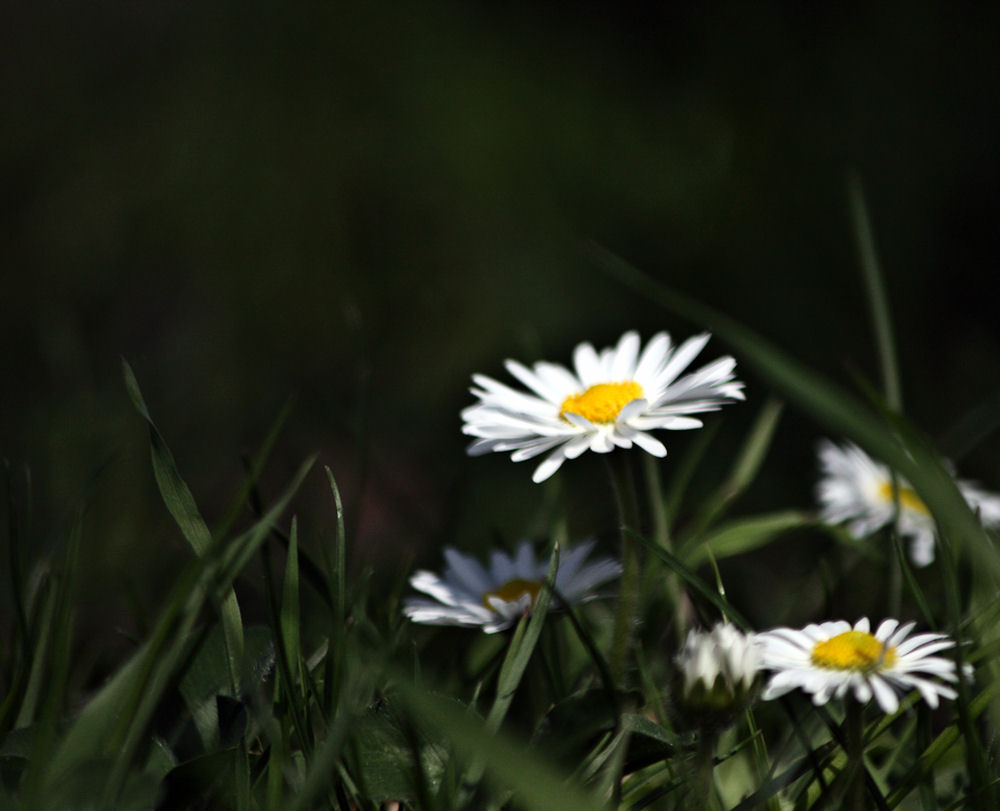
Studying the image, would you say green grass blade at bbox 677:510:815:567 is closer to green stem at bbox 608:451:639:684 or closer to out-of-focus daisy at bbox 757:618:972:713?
green stem at bbox 608:451:639:684

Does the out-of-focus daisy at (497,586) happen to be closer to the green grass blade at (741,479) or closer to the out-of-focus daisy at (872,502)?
the green grass blade at (741,479)

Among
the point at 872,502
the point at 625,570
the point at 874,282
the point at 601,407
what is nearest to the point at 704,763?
the point at 625,570

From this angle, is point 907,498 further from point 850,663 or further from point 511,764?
point 511,764

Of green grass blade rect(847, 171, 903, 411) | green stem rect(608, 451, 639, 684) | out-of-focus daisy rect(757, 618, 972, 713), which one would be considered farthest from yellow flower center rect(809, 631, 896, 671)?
green grass blade rect(847, 171, 903, 411)

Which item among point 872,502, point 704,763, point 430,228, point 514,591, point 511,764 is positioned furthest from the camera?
point 430,228

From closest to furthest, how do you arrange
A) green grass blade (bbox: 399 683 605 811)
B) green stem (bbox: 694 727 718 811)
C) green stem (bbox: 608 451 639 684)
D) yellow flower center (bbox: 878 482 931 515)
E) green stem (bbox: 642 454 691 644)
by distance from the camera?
green grass blade (bbox: 399 683 605 811), green stem (bbox: 694 727 718 811), green stem (bbox: 608 451 639 684), green stem (bbox: 642 454 691 644), yellow flower center (bbox: 878 482 931 515)

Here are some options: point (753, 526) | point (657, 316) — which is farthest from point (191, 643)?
point (657, 316)

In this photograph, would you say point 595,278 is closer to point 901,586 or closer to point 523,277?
point 523,277
